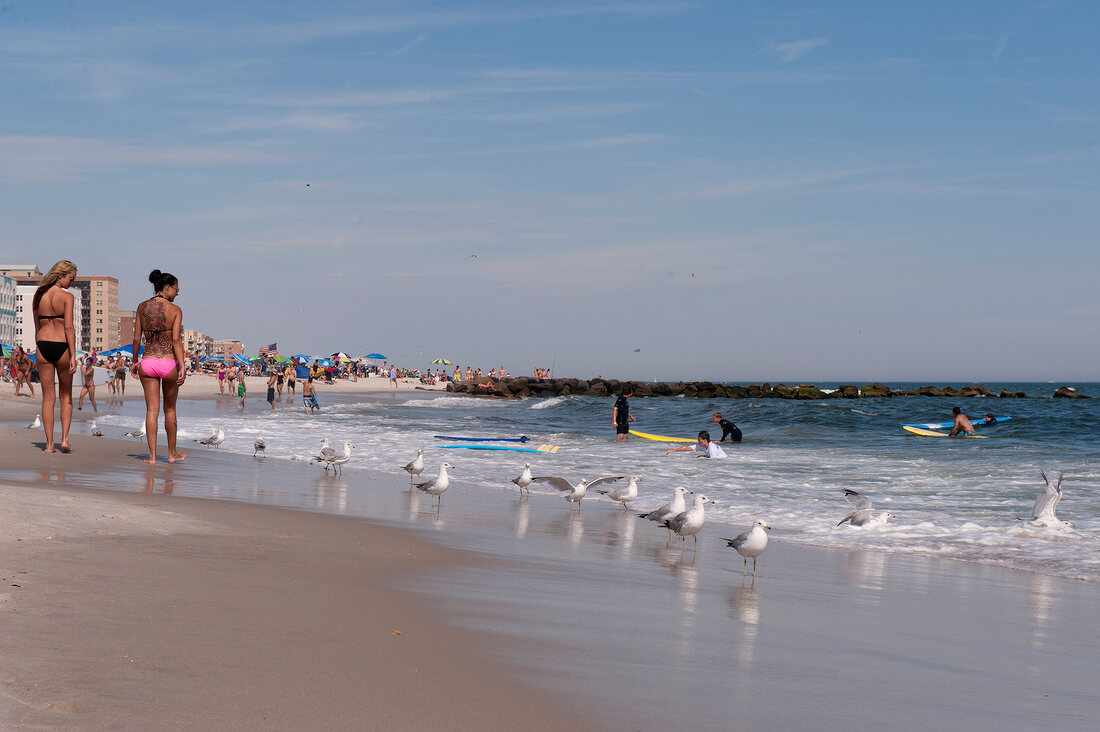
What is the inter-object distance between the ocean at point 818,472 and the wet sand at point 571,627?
4.21 ft

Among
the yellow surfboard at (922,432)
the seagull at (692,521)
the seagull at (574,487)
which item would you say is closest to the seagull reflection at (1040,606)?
the seagull at (692,521)

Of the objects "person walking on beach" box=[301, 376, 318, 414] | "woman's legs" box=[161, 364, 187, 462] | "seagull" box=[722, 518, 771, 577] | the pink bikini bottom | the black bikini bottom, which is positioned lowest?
"person walking on beach" box=[301, 376, 318, 414]

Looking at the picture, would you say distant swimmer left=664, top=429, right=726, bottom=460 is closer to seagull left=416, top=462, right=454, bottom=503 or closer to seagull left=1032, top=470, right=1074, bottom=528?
seagull left=1032, top=470, right=1074, bottom=528

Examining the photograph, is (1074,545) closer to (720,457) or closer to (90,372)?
(720,457)

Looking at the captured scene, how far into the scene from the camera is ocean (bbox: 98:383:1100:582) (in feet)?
31.9

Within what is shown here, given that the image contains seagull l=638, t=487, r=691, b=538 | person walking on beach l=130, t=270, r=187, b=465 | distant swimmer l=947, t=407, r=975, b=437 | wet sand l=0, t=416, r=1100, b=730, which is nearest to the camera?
wet sand l=0, t=416, r=1100, b=730

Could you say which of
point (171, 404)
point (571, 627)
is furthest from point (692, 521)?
point (171, 404)

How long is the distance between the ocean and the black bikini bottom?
2.23 metres

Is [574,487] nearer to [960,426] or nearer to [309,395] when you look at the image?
[960,426]

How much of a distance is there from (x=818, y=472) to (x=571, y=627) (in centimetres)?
1238

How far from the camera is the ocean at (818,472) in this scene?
9.72m

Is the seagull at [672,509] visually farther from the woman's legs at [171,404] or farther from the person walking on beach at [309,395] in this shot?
the person walking on beach at [309,395]

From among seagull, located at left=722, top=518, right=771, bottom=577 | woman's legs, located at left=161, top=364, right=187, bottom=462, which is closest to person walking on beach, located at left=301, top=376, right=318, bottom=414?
Result: woman's legs, located at left=161, top=364, right=187, bottom=462

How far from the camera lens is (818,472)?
1631cm
